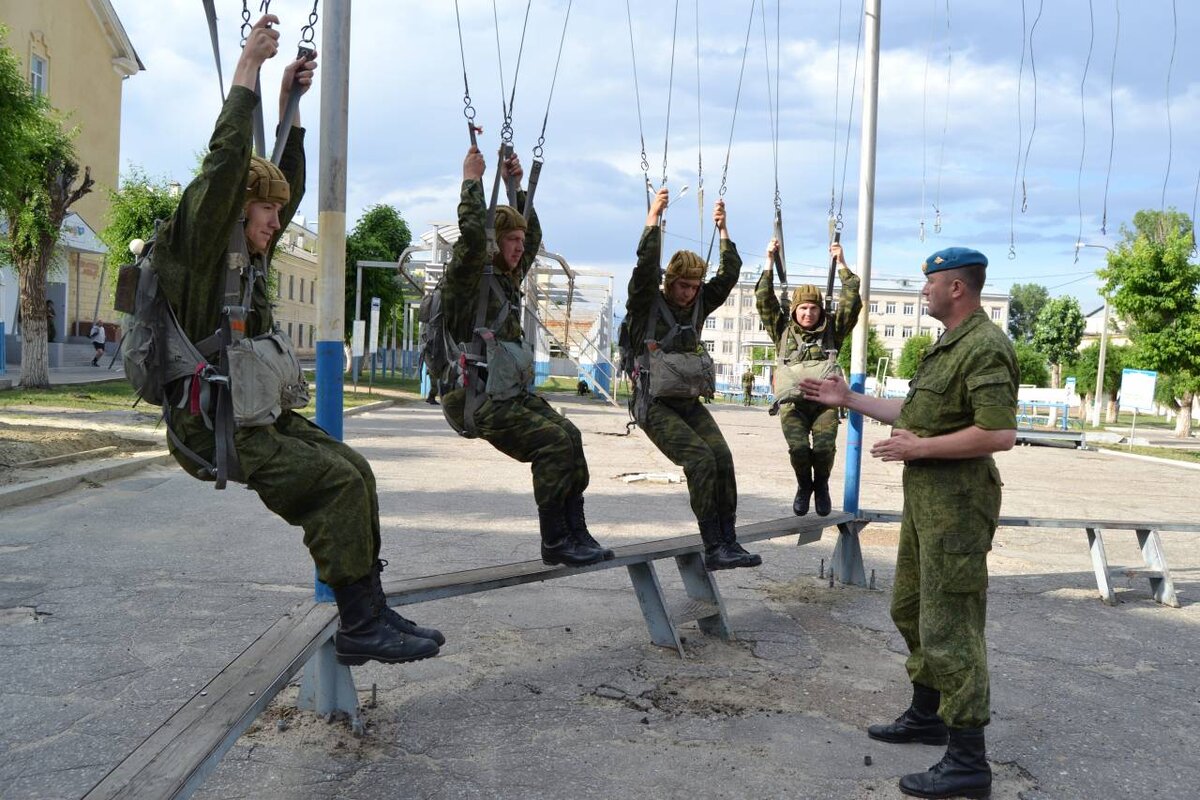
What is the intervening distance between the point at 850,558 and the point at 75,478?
8049mm

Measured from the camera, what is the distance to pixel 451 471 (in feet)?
45.4

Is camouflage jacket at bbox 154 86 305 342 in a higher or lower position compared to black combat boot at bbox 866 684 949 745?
higher

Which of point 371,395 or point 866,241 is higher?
point 866,241

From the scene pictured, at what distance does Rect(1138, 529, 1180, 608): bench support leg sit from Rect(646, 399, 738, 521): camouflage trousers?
13.1ft

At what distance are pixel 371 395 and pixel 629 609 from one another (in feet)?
80.3

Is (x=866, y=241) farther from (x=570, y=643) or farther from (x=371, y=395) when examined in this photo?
(x=371, y=395)

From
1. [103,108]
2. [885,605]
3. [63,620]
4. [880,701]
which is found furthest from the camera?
[103,108]

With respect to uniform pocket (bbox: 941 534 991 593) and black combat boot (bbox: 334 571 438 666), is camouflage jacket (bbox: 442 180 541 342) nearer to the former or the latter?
black combat boot (bbox: 334 571 438 666)

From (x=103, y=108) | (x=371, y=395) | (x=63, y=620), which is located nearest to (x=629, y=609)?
(x=63, y=620)

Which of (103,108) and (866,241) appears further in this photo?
(103,108)

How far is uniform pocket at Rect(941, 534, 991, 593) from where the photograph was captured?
404 cm

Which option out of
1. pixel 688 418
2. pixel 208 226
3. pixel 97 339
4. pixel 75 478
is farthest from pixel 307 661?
pixel 97 339

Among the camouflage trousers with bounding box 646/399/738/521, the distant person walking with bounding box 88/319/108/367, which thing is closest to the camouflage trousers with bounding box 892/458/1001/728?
the camouflage trousers with bounding box 646/399/738/521

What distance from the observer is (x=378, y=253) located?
40750mm
